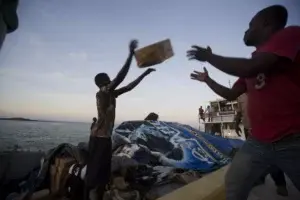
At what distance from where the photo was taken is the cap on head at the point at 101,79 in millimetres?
1275

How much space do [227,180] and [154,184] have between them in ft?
2.91

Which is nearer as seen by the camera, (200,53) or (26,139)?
(200,53)

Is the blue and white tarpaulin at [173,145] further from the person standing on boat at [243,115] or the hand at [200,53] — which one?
the hand at [200,53]

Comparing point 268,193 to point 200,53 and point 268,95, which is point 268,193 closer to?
point 268,95

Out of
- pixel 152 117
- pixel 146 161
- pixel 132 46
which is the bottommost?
pixel 146 161

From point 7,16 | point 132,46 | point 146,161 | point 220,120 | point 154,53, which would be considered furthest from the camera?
point 220,120

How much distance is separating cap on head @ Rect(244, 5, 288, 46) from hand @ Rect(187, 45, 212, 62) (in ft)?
0.51

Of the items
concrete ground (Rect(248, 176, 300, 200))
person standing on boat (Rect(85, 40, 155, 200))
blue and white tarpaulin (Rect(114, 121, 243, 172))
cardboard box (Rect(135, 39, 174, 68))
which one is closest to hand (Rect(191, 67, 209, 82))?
cardboard box (Rect(135, 39, 174, 68))

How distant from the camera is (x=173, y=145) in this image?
209 cm

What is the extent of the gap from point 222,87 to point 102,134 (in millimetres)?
719

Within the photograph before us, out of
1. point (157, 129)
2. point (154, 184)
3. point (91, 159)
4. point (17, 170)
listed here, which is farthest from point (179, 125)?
point (17, 170)

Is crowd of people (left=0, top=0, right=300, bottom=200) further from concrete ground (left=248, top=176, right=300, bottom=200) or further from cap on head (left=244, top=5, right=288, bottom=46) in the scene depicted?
concrete ground (left=248, top=176, right=300, bottom=200)

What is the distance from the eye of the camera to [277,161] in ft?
1.93

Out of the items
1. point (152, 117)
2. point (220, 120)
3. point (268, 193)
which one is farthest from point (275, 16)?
point (220, 120)
